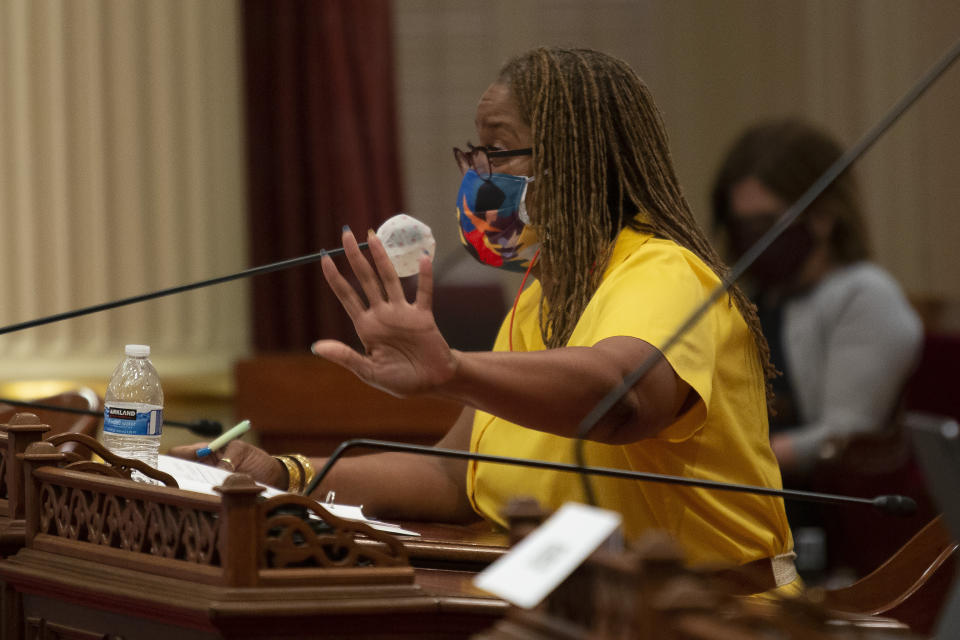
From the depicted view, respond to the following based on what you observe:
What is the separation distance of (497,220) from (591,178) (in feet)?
0.51

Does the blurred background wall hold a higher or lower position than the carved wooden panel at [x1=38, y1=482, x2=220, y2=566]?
higher

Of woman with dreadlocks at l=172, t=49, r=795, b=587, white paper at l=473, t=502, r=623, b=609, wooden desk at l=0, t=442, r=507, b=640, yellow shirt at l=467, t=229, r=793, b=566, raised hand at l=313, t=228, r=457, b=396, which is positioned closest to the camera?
white paper at l=473, t=502, r=623, b=609

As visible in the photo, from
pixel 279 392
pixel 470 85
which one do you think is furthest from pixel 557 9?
pixel 279 392

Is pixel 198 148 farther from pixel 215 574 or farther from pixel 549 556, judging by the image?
pixel 549 556

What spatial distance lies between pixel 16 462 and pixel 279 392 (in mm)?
1980

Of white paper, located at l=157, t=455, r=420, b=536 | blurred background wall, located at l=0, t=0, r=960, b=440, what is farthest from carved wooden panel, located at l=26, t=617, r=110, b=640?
blurred background wall, located at l=0, t=0, r=960, b=440

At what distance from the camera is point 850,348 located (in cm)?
305

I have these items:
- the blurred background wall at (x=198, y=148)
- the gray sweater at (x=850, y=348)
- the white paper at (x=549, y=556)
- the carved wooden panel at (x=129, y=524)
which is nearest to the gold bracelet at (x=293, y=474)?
the carved wooden panel at (x=129, y=524)

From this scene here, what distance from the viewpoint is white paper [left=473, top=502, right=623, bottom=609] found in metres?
0.72

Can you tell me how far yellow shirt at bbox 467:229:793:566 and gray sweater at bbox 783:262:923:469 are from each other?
1.54m

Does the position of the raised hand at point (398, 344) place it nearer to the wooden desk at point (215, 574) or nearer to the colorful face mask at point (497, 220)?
the wooden desk at point (215, 574)

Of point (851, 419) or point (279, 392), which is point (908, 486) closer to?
point (851, 419)

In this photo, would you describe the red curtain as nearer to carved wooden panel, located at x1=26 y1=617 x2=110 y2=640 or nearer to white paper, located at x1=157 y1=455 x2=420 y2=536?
white paper, located at x1=157 y1=455 x2=420 y2=536

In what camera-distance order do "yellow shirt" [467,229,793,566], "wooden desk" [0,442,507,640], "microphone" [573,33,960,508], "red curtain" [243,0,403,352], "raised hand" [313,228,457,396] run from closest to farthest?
"microphone" [573,33,960,508]
"wooden desk" [0,442,507,640]
"raised hand" [313,228,457,396]
"yellow shirt" [467,229,793,566]
"red curtain" [243,0,403,352]
